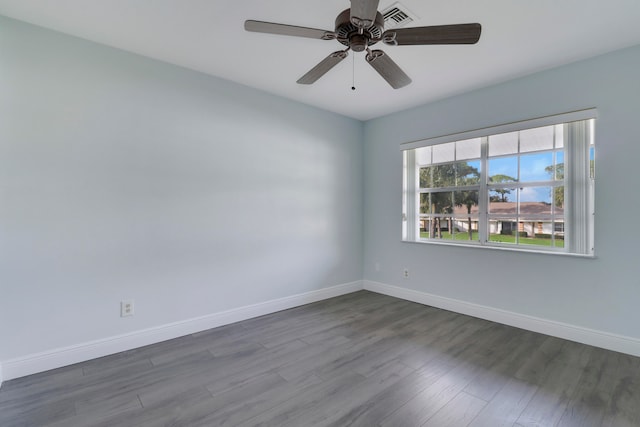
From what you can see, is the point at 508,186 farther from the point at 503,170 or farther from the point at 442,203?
the point at 442,203

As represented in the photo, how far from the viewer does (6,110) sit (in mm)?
2031

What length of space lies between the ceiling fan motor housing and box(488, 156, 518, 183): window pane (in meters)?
2.34

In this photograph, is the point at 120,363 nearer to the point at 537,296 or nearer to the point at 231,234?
the point at 231,234

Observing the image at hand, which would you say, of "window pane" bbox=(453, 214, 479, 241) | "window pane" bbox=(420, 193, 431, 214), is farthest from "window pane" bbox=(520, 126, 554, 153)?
"window pane" bbox=(420, 193, 431, 214)

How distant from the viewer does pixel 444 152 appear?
3697mm

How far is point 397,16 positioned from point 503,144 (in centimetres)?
200

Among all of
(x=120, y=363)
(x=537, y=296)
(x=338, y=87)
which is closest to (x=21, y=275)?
(x=120, y=363)

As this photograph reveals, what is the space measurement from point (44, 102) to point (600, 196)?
180 inches

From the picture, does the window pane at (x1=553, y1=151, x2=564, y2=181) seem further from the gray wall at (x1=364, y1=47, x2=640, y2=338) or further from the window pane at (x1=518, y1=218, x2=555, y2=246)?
the window pane at (x1=518, y1=218, x2=555, y2=246)

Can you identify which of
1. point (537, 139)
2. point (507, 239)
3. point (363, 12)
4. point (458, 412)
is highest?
point (363, 12)

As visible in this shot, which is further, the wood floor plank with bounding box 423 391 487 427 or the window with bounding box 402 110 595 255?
the window with bounding box 402 110 595 255

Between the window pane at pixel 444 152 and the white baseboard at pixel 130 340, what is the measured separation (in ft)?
8.11

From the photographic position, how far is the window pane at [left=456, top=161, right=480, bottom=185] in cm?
340

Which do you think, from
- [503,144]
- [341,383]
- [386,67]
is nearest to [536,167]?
[503,144]
